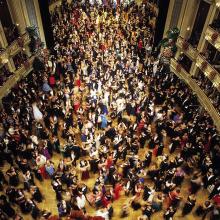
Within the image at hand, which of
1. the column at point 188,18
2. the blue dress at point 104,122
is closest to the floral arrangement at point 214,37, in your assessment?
the column at point 188,18

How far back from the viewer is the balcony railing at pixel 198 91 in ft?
44.4

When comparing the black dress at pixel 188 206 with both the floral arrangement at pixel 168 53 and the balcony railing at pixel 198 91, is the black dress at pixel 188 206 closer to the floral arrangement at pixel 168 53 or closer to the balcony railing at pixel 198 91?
the balcony railing at pixel 198 91

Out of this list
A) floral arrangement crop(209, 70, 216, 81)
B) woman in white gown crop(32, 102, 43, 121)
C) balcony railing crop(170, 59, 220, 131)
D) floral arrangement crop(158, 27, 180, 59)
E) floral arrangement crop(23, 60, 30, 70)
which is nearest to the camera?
woman in white gown crop(32, 102, 43, 121)

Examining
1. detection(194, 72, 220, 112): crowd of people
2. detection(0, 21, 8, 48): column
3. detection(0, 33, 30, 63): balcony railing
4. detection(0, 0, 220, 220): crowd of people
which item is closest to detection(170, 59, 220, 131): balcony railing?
detection(194, 72, 220, 112): crowd of people

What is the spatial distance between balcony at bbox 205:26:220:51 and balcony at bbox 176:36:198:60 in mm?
1393

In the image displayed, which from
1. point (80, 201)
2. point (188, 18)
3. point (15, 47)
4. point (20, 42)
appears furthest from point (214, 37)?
point (15, 47)

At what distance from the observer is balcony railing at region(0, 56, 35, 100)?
14891mm

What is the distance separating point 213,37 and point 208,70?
1.76m

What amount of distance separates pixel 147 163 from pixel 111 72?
25.1 feet

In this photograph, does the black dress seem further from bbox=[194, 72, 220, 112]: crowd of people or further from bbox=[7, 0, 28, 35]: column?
bbox=[7, 0, 28, 35]: column

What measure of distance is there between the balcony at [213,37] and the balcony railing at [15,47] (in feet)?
36.8

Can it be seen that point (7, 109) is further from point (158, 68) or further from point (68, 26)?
point (68, 26)

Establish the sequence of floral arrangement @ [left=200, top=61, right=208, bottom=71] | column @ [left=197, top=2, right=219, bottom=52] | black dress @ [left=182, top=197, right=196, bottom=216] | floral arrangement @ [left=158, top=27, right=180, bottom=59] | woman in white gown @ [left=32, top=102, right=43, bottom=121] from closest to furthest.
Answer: black dress @ [left=182, top=197, right=196, bottom=216] → woman in white gown @ [left=32, top=102, right=43, bottom=121] → column @ [left=197, top=2, right=219, bottom=52] → floral arrangement @ [left=200, top=61, right=208, bottom=71] → floral arrangement @ [left=158, top=27, right=180, bottom=59]

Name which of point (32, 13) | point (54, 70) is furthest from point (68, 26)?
point (54, 70)
